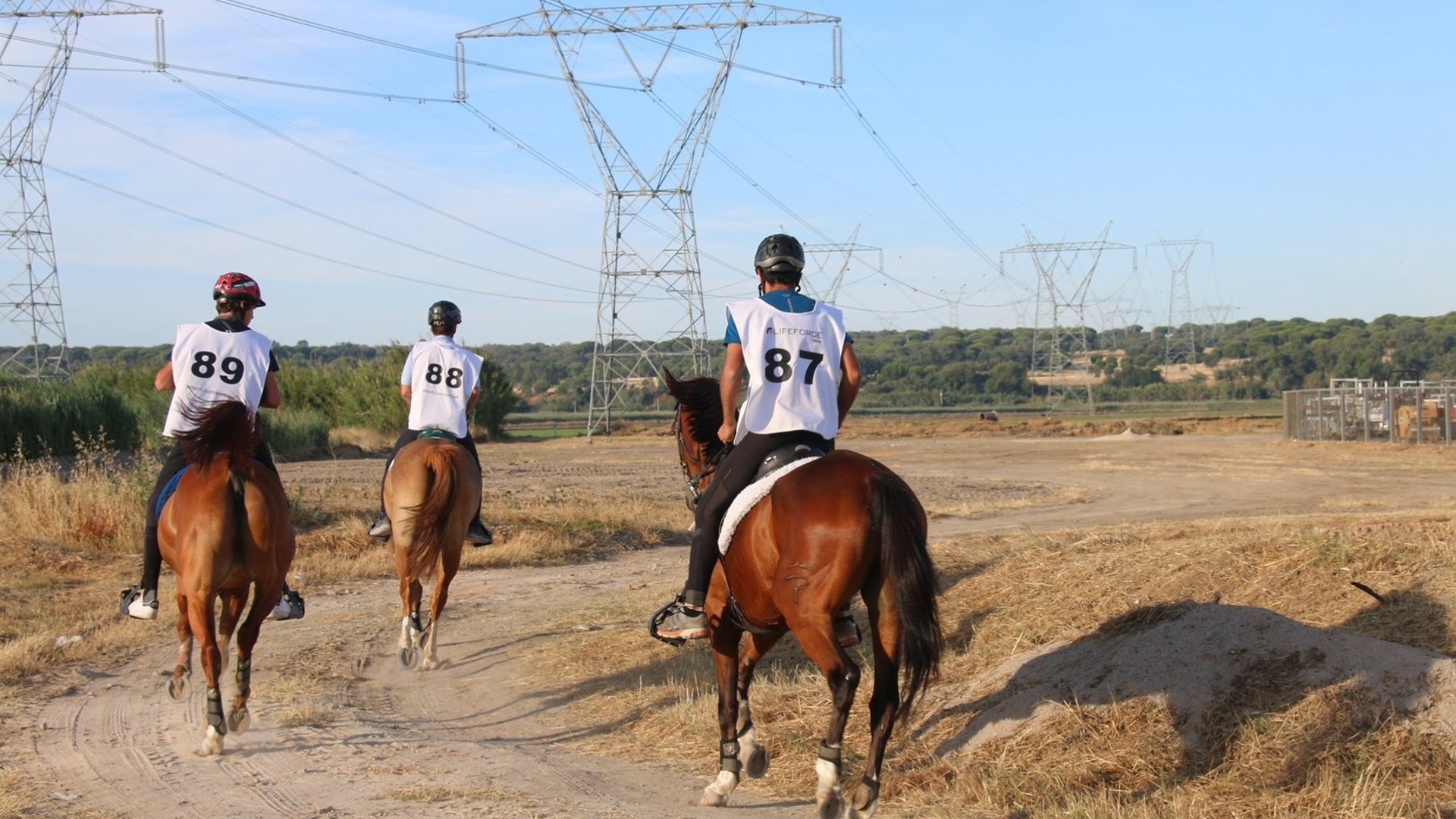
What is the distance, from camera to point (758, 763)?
7148mm

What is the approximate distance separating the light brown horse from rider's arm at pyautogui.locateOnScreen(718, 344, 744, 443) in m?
4.06

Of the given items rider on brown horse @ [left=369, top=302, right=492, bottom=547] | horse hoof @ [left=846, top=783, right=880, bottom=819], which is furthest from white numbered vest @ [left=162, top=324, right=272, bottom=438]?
horse hoof @ [left=846, top=783, right=880, bottom=819]

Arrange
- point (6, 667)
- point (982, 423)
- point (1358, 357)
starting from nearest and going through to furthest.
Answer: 1. point (6, 667)
2. point (982, 423)
3. point (1358, 357)

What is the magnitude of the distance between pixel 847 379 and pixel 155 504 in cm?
473

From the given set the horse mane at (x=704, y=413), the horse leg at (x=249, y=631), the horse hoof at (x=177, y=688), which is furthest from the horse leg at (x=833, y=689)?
the horse hoof at (x=177, y=688)

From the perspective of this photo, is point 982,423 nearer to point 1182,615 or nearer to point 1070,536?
point 1070,536

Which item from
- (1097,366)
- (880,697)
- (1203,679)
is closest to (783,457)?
(880,697)

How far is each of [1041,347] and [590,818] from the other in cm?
17017

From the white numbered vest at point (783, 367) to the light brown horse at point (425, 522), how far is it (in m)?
4.46

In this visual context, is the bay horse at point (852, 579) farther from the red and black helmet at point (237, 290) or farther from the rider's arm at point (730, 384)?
the red and black helmet at point (237, 290)

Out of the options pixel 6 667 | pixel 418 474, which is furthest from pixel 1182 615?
pixel 6 667

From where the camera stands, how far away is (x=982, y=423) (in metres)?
71.4

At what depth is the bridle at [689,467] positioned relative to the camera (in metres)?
9.84

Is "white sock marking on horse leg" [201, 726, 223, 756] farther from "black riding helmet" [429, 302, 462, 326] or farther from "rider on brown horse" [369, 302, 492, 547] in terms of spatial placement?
"black riding helmet" [429, 302, 462, 326]
